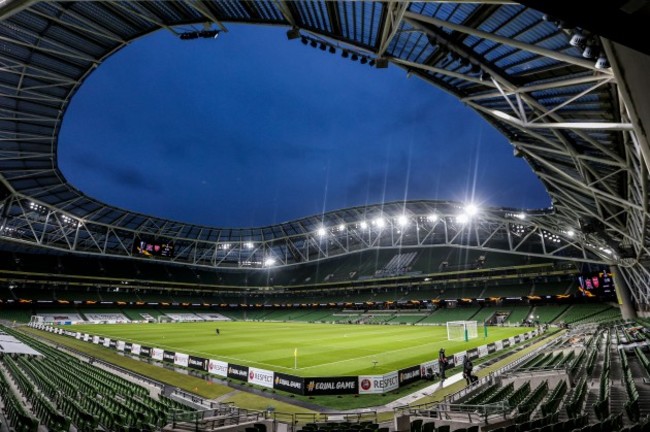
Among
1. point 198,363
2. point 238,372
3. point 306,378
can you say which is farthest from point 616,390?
point 198,363

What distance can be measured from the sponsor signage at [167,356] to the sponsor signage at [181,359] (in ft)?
1.31

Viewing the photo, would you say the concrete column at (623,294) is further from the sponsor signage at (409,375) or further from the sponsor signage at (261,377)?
the sponsor signage at (261,377)

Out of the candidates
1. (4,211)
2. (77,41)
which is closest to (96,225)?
(4,211)

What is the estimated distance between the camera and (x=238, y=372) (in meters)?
22.7

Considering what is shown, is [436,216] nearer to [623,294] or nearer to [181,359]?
[623,294]

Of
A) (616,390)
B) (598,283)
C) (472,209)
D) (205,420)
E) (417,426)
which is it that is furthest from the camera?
(472,209)

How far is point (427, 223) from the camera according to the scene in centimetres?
6681

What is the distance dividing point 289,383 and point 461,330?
98.7 feet

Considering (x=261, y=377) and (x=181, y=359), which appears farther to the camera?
(x=181, y=359)

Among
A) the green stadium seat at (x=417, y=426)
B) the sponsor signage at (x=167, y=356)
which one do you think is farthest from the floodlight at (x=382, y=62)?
the sponsor signage at (x=167, y=356)

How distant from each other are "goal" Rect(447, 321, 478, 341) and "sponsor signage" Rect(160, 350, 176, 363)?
2881 centimetres

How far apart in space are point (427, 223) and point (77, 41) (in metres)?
56.8

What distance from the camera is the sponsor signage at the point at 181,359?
86.5ft

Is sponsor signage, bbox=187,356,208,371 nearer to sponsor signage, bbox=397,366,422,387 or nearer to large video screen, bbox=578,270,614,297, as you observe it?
sponsor signage, bbox=397,366,422,387
